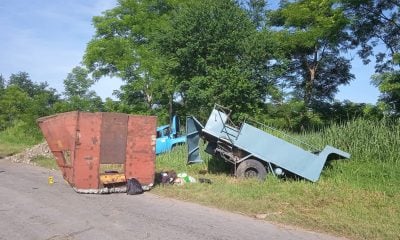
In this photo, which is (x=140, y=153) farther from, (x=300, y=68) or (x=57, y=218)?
(x=300, y=68)

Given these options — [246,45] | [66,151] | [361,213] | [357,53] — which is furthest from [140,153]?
[357,53]

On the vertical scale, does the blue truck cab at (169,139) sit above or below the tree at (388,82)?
below

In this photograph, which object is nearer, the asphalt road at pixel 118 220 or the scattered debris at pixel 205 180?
the asphalt road at pixel 118 220

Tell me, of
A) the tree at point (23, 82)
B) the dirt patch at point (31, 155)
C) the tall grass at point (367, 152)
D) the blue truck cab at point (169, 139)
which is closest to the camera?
the tall grass at point (367, 152)

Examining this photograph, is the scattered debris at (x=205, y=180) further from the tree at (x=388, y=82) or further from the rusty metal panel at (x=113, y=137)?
the tree at (x=388, y=82)

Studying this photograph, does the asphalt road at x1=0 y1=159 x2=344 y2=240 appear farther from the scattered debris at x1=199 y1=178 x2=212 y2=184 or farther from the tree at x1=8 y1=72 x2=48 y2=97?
the tree at x1=8 y1=72 x2=48 y2=97

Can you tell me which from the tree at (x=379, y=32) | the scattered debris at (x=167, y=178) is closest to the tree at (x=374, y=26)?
the tree at (x=379, y=32)

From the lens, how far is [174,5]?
34312 millimetres

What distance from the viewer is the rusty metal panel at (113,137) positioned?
11062 mm

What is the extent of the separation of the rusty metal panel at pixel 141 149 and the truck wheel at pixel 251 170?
2.65 m

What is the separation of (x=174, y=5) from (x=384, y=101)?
61.7 feet

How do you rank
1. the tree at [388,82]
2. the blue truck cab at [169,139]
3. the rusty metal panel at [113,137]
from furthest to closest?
1. the blue truck cab at [169,139]
2. the tree at [388,82]
3. the rusty metal panel at [113,137]

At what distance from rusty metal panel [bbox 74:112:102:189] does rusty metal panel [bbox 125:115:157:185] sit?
0.80m

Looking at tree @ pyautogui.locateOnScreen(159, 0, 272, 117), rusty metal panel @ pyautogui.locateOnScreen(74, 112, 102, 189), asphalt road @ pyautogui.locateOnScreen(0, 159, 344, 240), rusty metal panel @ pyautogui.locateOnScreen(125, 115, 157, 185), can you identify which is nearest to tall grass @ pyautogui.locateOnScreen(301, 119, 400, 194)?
asphalt road @ pyautogui.locateOnScreen(0, 159, 344, 240)
